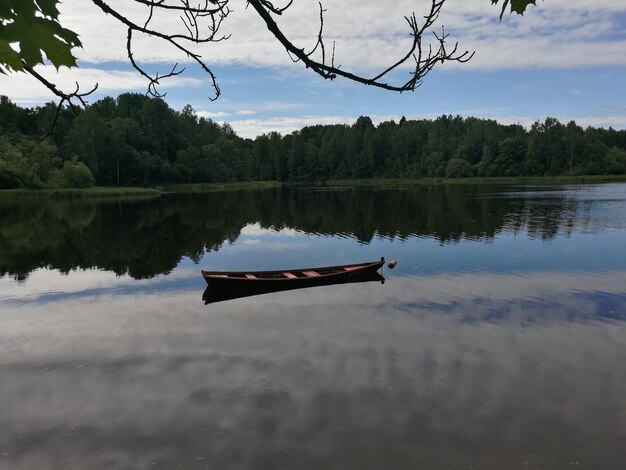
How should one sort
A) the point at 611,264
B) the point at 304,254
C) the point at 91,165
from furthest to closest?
1. the point at 91,165
2. the point at 304,254
3. the point at 611,264

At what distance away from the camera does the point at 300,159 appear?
177000 mm

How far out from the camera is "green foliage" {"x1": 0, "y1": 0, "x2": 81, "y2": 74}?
76.9 inches

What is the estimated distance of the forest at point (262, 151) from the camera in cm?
9550

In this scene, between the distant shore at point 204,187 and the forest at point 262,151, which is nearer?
the distant shore at point 204,187

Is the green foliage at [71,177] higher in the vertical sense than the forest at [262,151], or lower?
lower

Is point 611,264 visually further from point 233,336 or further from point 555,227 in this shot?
point 233,336

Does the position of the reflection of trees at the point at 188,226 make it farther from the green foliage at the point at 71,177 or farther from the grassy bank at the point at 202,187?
the grassy bank at the point at 202,187

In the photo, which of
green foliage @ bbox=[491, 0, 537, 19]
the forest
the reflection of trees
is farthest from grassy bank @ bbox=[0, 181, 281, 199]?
green foliage @ bbox=[491, 0, 537, 19]

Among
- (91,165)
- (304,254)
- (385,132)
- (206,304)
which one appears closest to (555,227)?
(304,254)

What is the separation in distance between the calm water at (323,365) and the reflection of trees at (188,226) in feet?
5.10

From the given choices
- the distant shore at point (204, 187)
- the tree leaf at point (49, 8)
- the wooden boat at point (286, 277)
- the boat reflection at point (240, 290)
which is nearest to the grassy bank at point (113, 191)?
the distant shore at point (204, 187)

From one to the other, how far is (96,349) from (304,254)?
1997cm

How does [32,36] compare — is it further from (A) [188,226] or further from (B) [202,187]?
(B) [202,187]

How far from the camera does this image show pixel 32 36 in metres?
2.06
